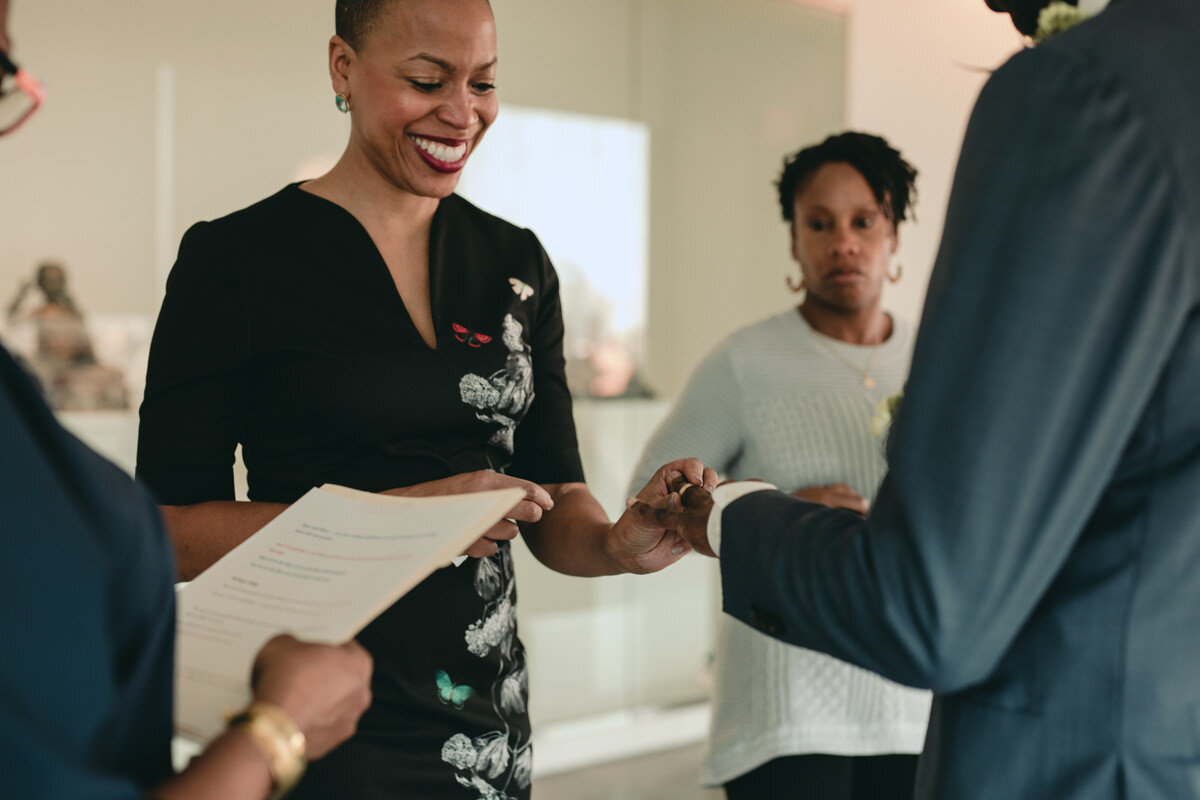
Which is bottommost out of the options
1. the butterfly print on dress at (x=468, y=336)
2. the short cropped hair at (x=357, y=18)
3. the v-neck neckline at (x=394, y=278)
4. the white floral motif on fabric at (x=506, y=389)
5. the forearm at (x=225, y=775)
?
the forearm at (x=225, y=775)

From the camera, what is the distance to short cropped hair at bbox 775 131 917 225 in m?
2.30

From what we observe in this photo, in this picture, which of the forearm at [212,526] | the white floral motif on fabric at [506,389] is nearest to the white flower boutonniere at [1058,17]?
the white floral motif on fabric at [506,389]

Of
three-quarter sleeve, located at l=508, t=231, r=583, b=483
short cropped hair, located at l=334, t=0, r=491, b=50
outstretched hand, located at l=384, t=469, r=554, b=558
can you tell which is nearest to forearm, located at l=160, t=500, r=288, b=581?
outstretched hand, located at l=384, t=469, r=554, b=558

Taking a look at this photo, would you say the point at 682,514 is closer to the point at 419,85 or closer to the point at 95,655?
the point at 419,85

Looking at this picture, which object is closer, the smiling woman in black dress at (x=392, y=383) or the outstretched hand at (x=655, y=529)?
the smiling woman in black dress at (x=392, y=383)

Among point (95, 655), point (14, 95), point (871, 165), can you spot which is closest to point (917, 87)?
point (871, 165)

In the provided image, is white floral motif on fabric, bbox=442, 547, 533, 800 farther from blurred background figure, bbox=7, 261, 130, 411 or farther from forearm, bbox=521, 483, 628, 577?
blurred background figure, bbox=7, 261, 130, 411

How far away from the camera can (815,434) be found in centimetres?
214

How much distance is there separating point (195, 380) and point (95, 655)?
736mm

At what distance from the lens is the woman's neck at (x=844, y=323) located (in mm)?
2287

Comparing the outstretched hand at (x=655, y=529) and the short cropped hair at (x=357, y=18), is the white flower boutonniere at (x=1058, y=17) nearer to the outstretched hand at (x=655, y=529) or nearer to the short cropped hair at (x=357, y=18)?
the outstretched hand at (x=655, y=529)

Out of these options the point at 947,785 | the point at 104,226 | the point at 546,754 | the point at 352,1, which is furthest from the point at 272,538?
the point at 546,754

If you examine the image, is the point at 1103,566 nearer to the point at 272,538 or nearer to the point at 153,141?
the point at 272,538

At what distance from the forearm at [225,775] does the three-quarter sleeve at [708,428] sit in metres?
1.48
